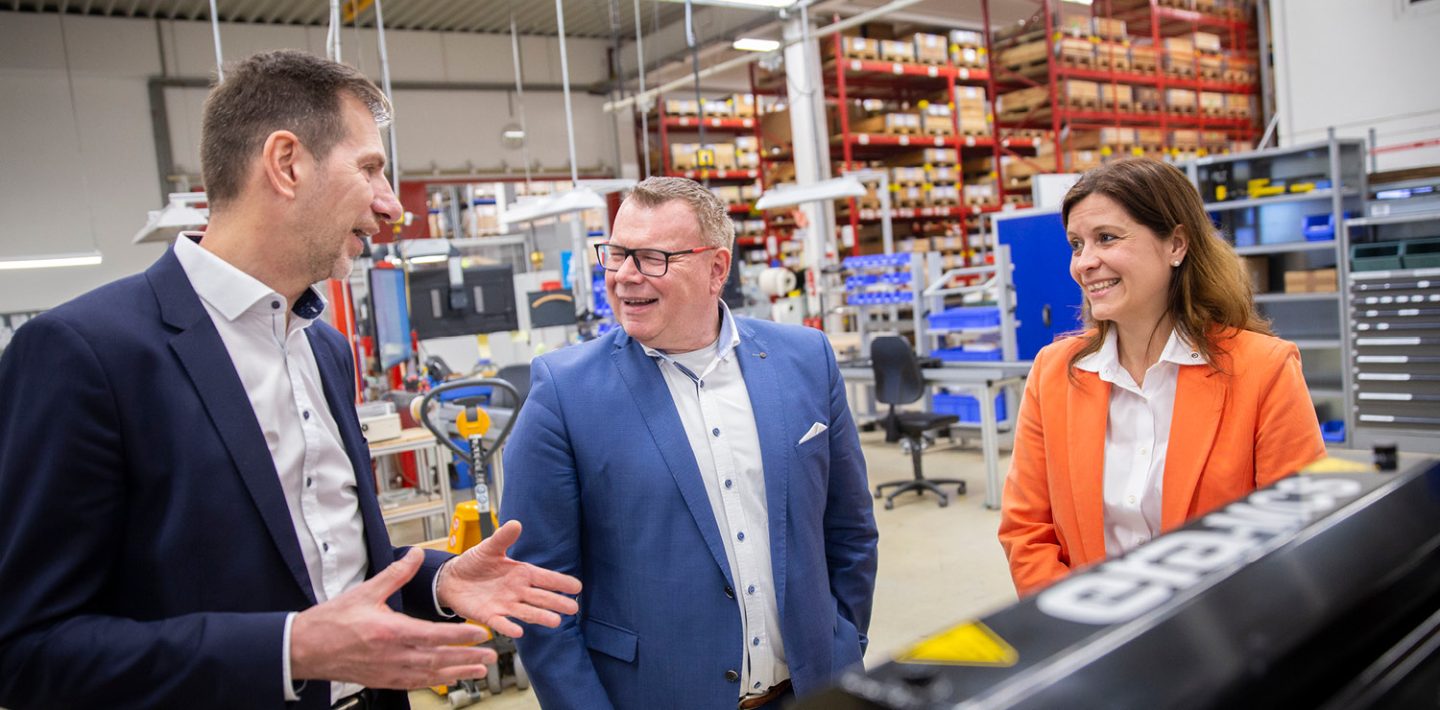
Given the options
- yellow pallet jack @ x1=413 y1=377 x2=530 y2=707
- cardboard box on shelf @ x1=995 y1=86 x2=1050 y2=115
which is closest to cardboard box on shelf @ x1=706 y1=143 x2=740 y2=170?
cardboard box on shelf @ x1=995 y1=86 x2=1050 y2=115

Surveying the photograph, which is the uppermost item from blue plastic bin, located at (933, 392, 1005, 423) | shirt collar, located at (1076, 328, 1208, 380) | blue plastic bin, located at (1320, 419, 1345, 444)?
shirt collar, located at (1076, 328, 1208, 380)

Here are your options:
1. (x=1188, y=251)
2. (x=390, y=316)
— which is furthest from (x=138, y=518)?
(x=390, y=316)

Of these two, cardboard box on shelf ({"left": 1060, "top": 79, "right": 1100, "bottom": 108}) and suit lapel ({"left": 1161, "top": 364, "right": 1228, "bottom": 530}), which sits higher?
cardboard box on shelf ({"left": 1060, "top": 79, "right": 1100, "bottom": 108})

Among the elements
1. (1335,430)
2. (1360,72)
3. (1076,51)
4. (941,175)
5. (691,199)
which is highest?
(1076,51)

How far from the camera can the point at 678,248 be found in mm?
1715

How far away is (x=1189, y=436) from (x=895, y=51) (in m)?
10.0

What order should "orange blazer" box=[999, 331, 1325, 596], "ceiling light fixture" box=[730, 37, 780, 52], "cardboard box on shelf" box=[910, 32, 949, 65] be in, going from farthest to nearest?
1. "cardboard box on shelf" box=[910, 32, 949, 65]
2. "ceiling light fixture" box=[730, 37, 780, 52]
3. "orange blazer" box=[999, 331, 1325, 596]

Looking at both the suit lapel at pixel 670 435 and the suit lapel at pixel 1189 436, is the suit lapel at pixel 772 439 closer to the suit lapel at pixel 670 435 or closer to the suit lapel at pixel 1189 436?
the suit lapel at pixel 670 435

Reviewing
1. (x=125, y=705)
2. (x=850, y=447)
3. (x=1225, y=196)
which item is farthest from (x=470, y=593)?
(x=1225, y=196)

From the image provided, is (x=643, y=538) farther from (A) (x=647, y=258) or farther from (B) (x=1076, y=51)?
(B) (x=1076, y=51)

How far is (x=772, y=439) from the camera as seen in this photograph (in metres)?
1.67

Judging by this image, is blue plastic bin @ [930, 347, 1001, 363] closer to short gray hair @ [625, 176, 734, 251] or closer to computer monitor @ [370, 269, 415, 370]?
computer monitor @ [370, 269, 415, 370]

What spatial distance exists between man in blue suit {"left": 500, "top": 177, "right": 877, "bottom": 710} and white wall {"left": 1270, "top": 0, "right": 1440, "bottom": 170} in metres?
8.16

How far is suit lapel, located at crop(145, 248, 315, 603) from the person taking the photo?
1129mm
